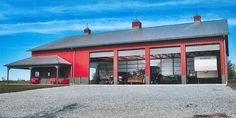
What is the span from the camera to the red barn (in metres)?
23.3

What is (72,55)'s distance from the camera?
95.5 ft

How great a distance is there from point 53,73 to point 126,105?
22.4 metres

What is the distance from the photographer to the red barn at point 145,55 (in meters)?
23.3

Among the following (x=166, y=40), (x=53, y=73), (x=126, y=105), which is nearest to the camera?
(x=126, y=105)

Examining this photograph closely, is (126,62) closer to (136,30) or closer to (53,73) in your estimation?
(136,30)

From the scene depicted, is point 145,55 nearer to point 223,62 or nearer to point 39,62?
point 223,62

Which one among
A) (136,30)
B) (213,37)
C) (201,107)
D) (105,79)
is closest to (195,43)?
(213,37)

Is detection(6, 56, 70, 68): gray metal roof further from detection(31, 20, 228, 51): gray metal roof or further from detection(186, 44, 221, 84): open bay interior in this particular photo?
detection(186, 44, 221, 84): open bay interior

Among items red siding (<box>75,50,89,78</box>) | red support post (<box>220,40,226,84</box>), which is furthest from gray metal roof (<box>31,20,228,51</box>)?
red support post (<box>220,40,226,84</box>)

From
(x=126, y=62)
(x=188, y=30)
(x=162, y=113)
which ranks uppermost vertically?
(x=188, y=30)

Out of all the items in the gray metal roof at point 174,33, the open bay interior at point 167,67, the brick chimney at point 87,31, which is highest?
the brick chimney at point 87,31

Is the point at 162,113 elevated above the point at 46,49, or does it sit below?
below

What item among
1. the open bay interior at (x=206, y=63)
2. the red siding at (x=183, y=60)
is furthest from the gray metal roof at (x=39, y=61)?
the open bay interior at (x=206, y=63)

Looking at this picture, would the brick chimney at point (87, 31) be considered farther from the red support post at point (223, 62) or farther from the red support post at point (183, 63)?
the red support post at point (223, 62)
